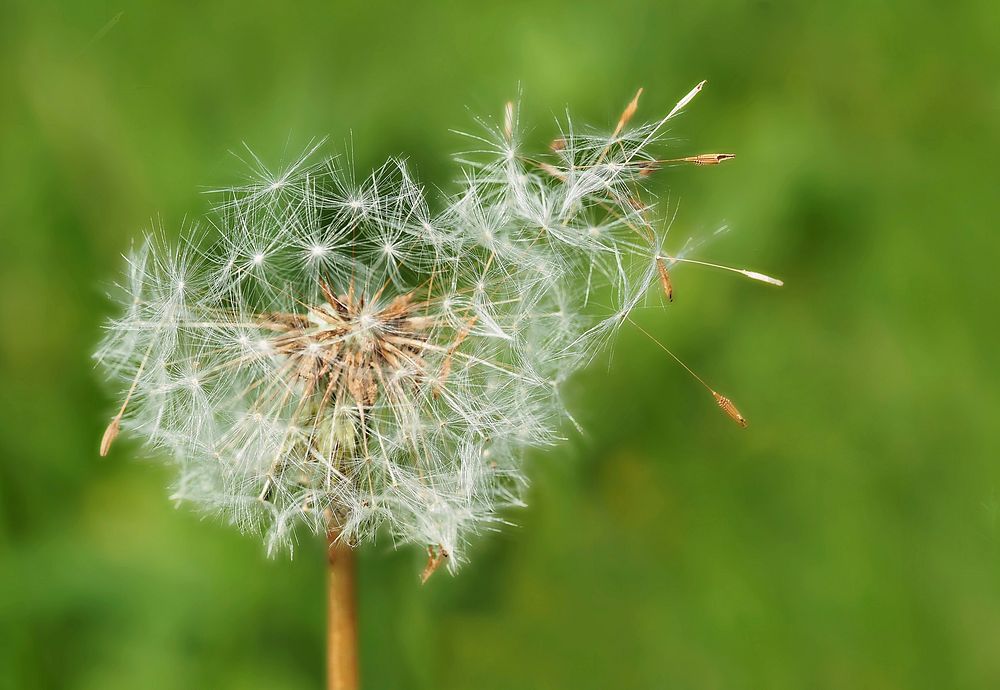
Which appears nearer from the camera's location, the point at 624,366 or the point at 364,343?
the point at 364,343

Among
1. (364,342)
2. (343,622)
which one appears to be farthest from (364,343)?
(343,622)

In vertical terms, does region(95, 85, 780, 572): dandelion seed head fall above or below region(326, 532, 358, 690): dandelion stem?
above

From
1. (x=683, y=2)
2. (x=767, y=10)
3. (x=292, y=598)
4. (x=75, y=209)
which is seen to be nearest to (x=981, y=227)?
(x=767, y=10)

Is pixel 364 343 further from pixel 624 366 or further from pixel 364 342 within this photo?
pixel 624 366

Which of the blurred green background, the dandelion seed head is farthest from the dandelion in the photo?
the blurred green background

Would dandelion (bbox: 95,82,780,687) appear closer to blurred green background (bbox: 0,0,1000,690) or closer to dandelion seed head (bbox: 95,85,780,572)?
dandelion seed head (bbox: 95,85,780,572)

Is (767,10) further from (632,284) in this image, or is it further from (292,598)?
(292,598)

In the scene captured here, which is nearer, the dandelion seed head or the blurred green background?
the dandelion seed head
